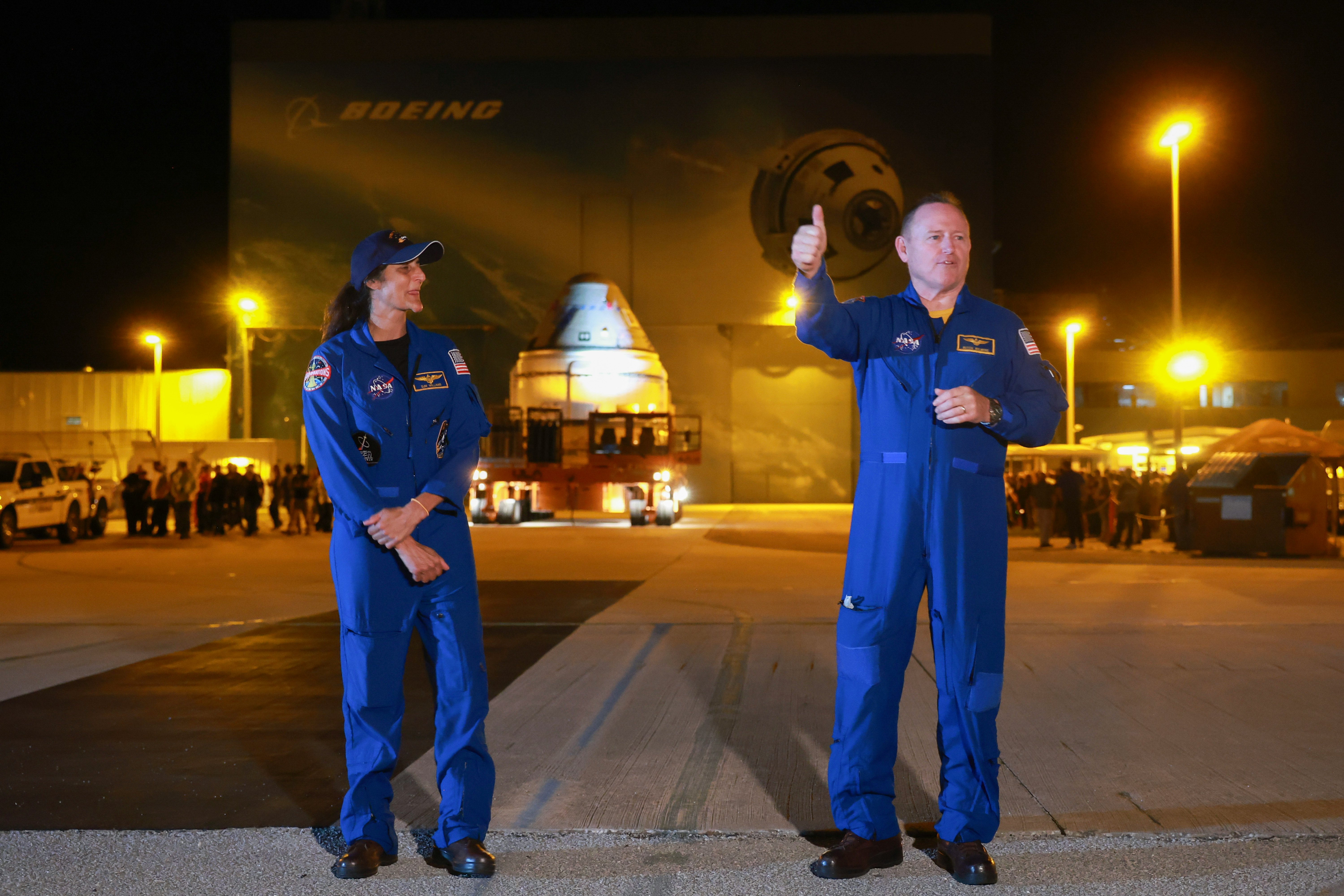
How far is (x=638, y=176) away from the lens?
46531 mm

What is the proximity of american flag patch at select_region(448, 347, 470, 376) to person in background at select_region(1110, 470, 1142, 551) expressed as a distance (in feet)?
64.6

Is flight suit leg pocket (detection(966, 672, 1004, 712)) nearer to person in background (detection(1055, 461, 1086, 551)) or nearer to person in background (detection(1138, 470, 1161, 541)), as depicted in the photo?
person in background (detection(1055, 461, 1086, 551))

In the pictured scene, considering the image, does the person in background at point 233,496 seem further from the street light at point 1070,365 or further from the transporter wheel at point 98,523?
the street light at point 1070,365

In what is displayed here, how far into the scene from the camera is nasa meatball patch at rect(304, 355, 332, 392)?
3951 millimetres

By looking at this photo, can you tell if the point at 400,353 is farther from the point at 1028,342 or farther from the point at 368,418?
the point at 1028,342

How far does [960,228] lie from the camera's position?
4.11 metres

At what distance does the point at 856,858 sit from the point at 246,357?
44.8 m

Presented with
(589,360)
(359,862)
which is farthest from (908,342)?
(589,360)

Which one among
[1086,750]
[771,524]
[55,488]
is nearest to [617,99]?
[771,524]

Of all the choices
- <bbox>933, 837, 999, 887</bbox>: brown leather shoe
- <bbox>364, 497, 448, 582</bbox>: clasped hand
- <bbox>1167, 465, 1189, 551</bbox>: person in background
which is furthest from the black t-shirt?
<bbox>1167, 465, 1189, 551</bbox>: person in background

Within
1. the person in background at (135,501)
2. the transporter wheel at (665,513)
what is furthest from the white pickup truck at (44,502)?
the transporter wheel at (665,513)

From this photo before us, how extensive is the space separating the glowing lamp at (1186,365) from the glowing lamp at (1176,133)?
4.35 m

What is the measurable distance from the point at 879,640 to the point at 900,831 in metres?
0.72

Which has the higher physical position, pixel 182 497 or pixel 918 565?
pixel 918 565
